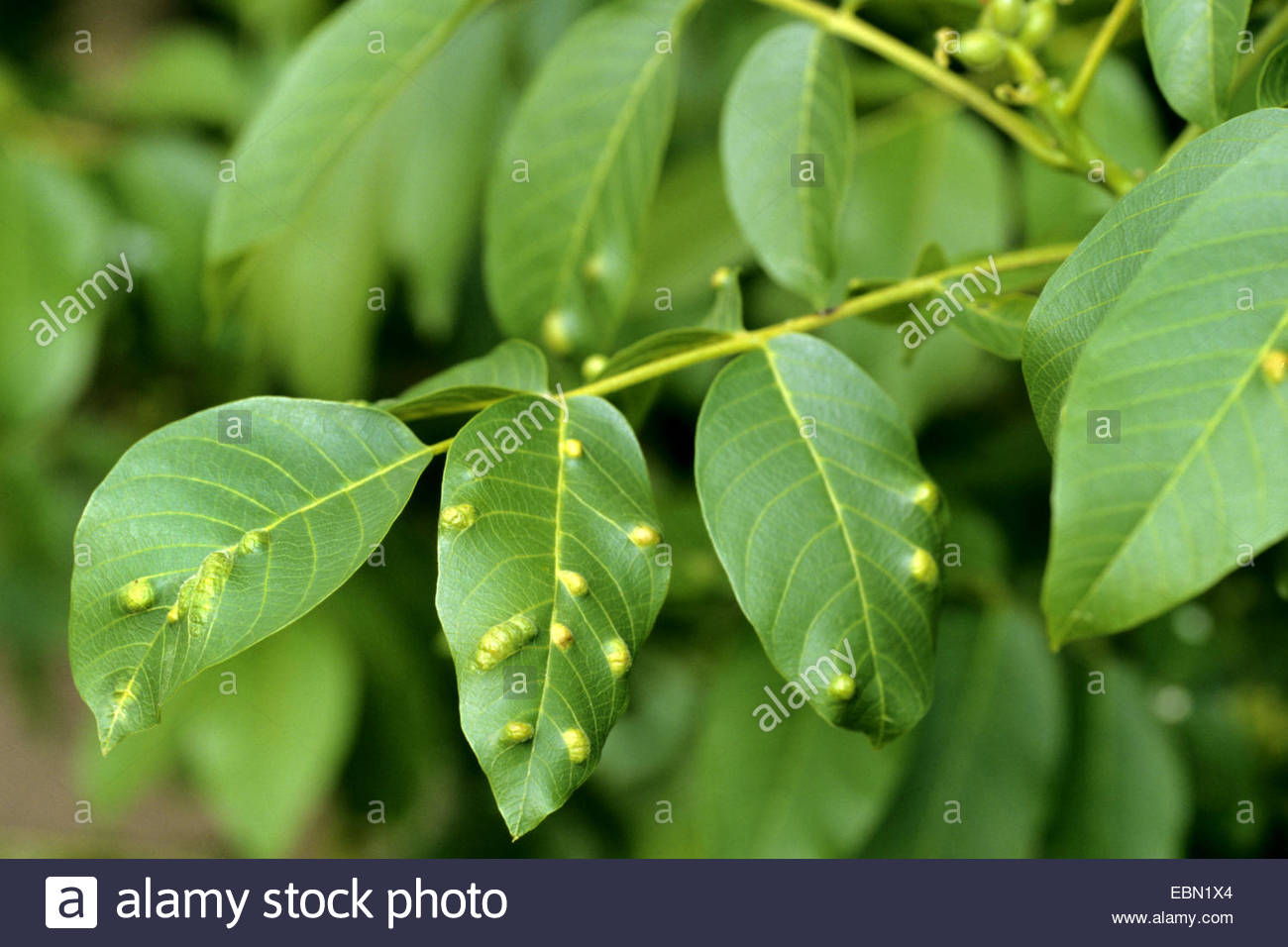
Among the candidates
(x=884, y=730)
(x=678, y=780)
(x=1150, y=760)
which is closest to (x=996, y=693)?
(x=1150, y=760)

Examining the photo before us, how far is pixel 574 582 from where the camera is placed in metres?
0.48

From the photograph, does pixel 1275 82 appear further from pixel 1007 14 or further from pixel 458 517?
pixel 458 517

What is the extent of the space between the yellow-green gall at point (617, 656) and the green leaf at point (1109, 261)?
0.66 feet

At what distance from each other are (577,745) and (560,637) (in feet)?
0.15

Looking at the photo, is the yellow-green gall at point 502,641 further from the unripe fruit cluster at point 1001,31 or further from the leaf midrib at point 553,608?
the unripe fruit cluster at point 1001,31

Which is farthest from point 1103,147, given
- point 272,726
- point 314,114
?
point 272,726

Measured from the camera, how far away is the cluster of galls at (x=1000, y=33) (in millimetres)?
590

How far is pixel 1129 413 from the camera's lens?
371mm

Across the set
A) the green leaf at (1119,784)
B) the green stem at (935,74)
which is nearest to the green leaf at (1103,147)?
the green stem at (935,74)

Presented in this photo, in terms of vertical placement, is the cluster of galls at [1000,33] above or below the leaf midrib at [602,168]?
above

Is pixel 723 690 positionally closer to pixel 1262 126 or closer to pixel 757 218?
pixel 757 218

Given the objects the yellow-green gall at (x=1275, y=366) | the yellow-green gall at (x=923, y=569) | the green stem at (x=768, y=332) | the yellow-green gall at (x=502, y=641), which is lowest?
the yellow-green gall at (x=502, y=641)

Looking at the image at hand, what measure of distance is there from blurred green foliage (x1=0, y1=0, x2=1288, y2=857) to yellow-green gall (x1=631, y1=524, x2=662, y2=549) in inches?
9.9

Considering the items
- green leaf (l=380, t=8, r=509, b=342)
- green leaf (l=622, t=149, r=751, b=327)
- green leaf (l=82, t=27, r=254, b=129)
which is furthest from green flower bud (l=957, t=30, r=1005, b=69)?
green leaf (l=82, t=27, r=254, b=129)
